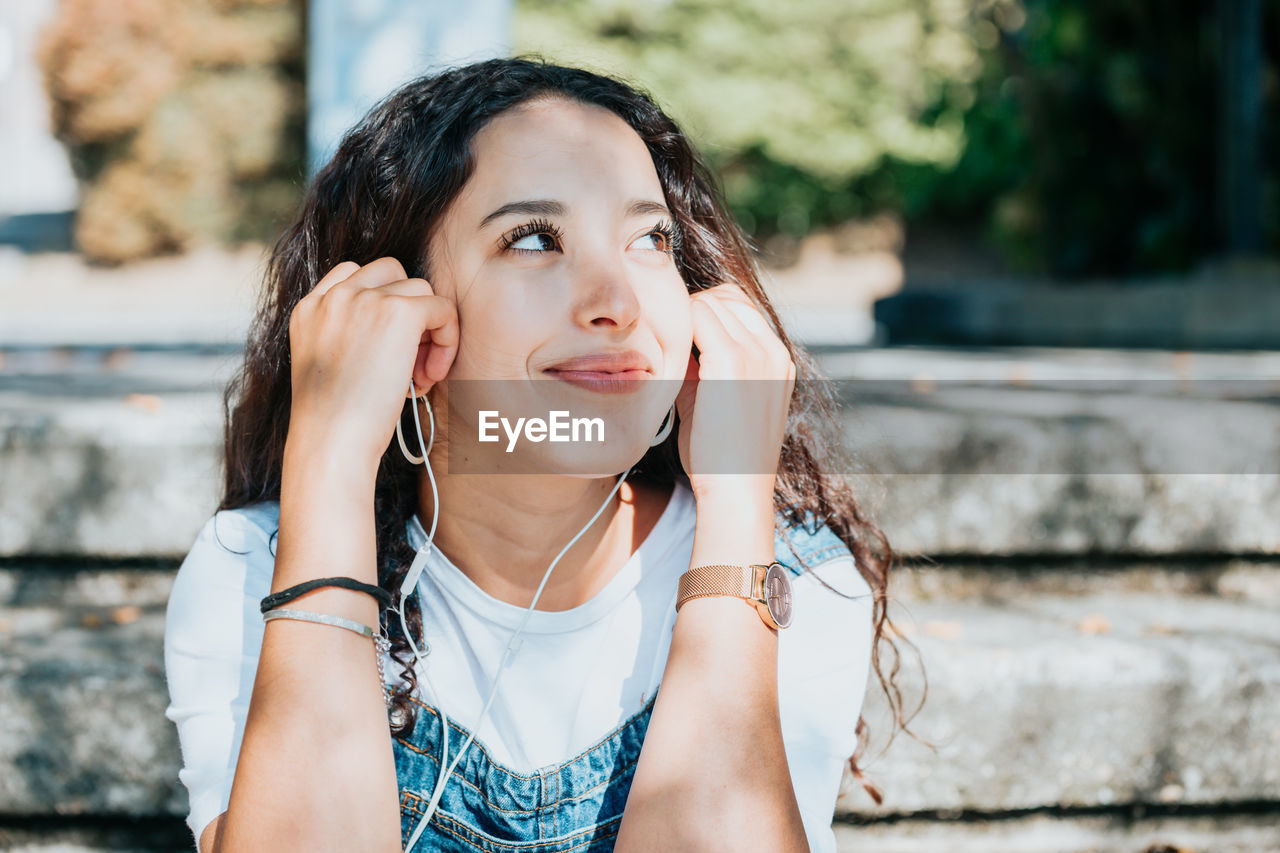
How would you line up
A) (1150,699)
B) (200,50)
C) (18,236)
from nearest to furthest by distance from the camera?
1. (1150,699)
2. (200,50)
3. (18,236)

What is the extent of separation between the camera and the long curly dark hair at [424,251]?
5.83 ft

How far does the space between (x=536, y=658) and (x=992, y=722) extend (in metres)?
1.00

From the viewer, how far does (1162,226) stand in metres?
8.11

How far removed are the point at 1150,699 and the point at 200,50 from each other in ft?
62.6

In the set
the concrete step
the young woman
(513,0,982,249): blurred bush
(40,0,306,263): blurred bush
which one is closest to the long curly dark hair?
the young woman

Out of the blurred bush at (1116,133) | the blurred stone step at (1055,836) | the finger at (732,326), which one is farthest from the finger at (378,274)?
the blurred bush at (1116,133)

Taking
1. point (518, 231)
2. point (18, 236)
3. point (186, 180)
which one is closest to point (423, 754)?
point (518, 231)

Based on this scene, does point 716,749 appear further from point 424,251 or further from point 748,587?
point 424,251

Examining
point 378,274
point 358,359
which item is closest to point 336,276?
point 378,274

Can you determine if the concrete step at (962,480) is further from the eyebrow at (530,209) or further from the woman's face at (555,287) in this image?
the eyebrow at (530,209)

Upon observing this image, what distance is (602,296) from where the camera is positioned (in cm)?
162

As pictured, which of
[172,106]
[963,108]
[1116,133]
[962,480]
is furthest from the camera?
[172,106]

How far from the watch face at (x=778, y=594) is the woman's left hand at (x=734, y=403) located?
0.11m

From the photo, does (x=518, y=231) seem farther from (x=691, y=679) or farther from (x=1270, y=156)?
(x=1270, y=156)
